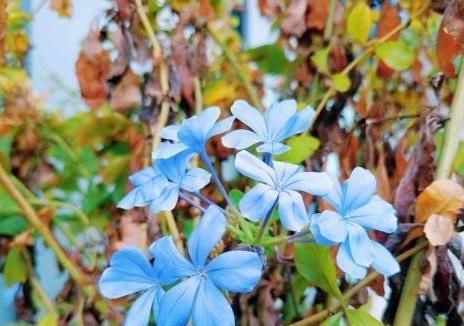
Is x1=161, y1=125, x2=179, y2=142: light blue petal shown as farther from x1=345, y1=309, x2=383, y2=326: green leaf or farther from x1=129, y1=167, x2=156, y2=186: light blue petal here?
x1=345, y1=309, x2=383, y2=326: green leaf

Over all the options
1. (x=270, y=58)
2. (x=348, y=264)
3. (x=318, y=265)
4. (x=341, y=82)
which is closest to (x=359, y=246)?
(x=348, y=264)

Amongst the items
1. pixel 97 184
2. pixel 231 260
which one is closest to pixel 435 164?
pixel 231 260

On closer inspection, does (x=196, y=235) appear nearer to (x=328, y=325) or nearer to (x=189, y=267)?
(x=189, y=267)

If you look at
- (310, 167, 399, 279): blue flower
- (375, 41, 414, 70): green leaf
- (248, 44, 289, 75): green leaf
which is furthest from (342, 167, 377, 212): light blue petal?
(248, 44, 289, 75): green leaf

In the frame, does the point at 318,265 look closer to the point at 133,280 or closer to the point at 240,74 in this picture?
the point at 133,280

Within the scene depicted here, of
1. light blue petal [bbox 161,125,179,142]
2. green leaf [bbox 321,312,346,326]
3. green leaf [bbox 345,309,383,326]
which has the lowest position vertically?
green leaf [bbox 321,312,346,326]
